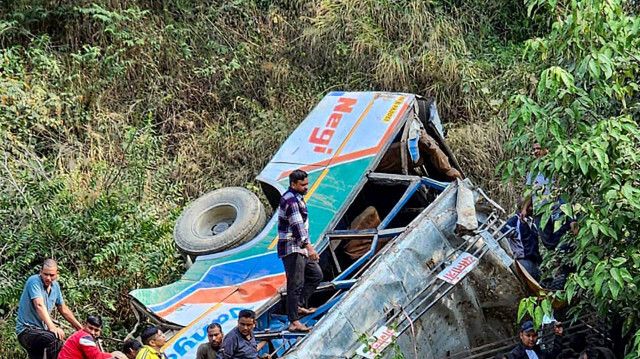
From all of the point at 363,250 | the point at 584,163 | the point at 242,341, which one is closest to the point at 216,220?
the point at 363,250

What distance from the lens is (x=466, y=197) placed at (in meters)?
7.99

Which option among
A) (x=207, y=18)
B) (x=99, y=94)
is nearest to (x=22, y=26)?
(x=99, y=94)

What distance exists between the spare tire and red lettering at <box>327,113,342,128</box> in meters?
0.96

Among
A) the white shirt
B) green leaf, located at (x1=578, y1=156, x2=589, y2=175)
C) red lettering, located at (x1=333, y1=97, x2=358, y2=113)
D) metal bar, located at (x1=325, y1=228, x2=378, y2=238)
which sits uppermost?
green leaf, located at (x1=578, y1=156, x2=589, y2=175)

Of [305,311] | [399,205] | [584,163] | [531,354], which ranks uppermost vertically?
[584,163]

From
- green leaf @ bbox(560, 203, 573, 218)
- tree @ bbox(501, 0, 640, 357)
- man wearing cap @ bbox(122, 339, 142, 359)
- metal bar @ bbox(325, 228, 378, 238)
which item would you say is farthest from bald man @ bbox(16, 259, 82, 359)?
green leaf @ bbox(560, 203, 573, 218)

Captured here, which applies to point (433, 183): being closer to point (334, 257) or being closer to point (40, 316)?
point (334, 257)

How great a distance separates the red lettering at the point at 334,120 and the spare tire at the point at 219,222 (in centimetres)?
96

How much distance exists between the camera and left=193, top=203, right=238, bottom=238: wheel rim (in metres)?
9.25

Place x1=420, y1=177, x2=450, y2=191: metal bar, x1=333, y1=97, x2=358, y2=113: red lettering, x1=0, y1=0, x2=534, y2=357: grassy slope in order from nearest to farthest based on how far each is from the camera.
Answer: x1=420, y1=177, x2=450, y2=191: metal bar
x1=333, y1=97, x2=358, y2=113: red lettering
x1=0, y1=0, x2=534, y2=357: grassy slope

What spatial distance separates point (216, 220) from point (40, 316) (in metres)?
2.32

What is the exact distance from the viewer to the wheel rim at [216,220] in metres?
9.25

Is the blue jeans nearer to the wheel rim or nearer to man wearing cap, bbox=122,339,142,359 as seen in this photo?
the wheel rim

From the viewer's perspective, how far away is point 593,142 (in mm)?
A: 6395
